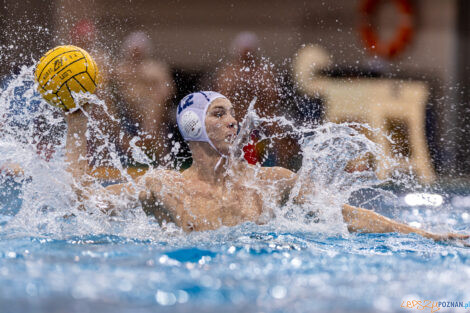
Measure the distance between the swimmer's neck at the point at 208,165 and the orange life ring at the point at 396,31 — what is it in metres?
4.69

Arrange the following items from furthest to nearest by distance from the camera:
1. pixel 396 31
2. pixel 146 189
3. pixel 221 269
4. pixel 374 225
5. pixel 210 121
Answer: pixel 396 31 < pixel 210 121 < pixel 146 189 < pixel 374 225 < pixel 221 269

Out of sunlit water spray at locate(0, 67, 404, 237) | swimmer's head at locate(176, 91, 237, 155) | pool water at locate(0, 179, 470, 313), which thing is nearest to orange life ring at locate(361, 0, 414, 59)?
sunlit water spray at locate(0, 67, 404, 237)

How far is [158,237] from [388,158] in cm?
440

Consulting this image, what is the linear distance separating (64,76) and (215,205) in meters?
1.03

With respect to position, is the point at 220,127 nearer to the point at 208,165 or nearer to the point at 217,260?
the point at 208,165

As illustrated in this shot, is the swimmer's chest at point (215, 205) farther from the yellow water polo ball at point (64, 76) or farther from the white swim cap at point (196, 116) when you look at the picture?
the yellow water polo ball at point (64, 76)

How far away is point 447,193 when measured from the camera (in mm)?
6227

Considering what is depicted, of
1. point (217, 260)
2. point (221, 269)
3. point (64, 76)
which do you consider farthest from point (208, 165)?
point (221, 269)

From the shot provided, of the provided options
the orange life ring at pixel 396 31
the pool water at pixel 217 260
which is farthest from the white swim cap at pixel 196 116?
the orange life ring at pixel 396 31

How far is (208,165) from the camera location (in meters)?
3.27

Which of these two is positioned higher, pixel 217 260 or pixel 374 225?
pixel 374 225

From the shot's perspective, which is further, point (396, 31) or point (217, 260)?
point (396, 31)

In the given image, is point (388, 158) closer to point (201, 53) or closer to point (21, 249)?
point (201, 53)

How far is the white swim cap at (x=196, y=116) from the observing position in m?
3.22
